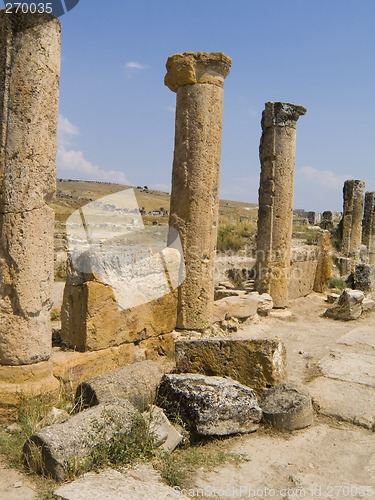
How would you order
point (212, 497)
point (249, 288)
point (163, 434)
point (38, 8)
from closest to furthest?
point (212, 497) → point (163, 434) → point (38, 8) → point (249, 288)

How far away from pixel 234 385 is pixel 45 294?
2.06 meters

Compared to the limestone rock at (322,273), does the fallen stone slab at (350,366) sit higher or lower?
lower

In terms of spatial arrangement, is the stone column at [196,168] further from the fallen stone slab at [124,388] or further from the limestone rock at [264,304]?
the limestone rock at [264,304]

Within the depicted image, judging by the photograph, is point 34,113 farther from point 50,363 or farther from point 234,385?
point 234,385

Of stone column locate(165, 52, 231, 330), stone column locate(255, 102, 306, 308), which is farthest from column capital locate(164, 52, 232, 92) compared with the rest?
stone column locate(255, 102, 306, 308)

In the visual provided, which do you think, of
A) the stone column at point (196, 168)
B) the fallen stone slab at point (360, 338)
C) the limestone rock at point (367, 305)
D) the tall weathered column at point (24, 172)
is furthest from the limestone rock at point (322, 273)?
the tall weathered column at point (24, 172)

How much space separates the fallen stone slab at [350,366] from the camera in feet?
22.5

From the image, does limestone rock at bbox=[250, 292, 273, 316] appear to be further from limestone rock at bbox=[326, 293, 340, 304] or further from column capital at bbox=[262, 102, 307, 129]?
column capital at bbox=[262, 102, 307, 129]

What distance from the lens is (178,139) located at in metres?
7.86

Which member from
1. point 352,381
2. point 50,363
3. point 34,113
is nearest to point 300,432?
point 352,381

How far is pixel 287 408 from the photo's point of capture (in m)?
5.03

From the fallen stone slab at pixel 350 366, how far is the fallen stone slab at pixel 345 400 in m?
0.22

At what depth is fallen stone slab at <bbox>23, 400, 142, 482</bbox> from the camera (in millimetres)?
3697

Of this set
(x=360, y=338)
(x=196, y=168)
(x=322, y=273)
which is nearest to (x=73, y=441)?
(x=196, y=168)
